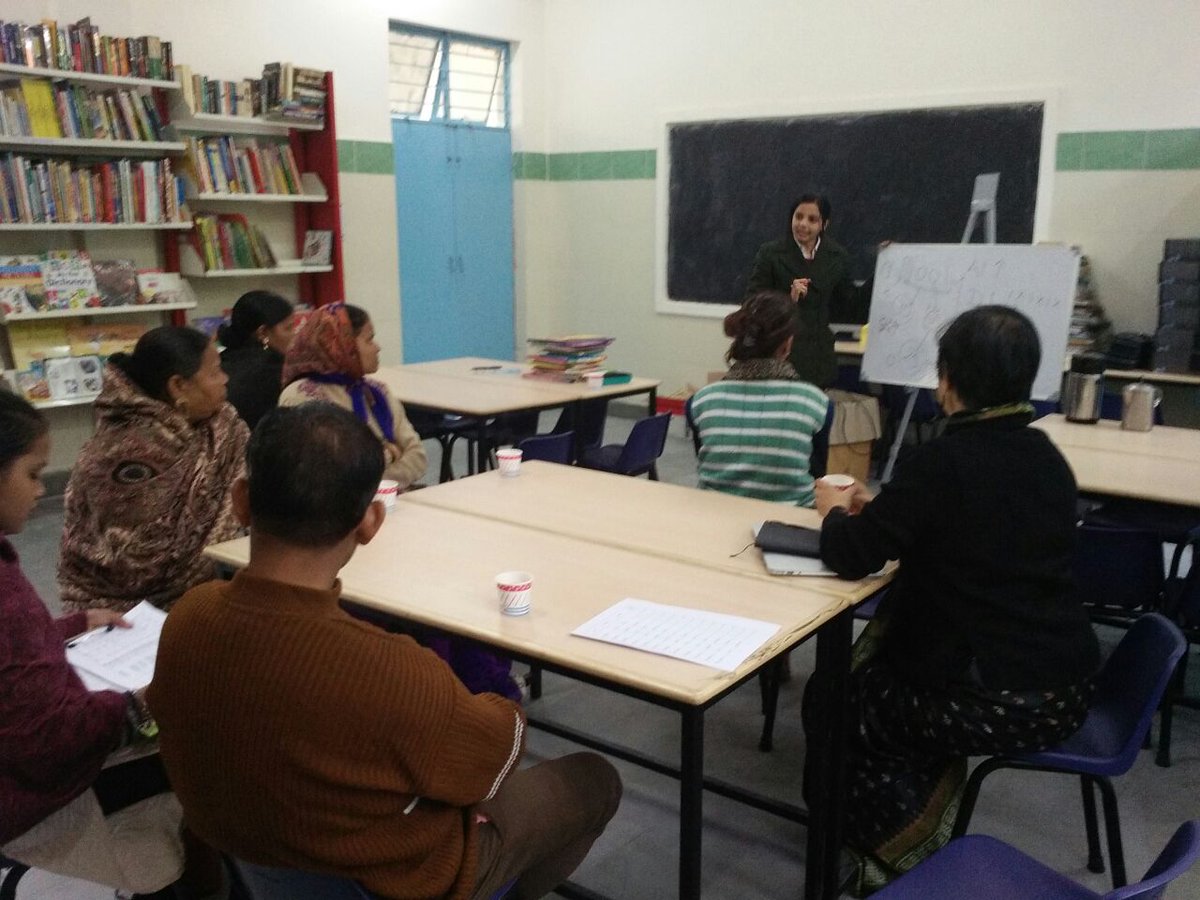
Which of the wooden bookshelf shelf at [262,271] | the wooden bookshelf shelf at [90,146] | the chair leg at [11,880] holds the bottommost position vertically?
the chair leg at [11,880]

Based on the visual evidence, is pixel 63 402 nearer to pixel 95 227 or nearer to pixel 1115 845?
pixel 95 227

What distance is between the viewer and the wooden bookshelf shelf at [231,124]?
5.41 meters

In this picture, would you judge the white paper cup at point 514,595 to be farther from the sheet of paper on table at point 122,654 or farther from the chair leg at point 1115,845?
the chair leg at point 1115,845

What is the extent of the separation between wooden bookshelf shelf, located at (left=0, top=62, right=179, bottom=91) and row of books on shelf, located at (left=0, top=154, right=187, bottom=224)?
374 millimetres

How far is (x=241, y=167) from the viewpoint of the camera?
18.6ft

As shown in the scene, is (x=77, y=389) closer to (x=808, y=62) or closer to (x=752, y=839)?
(x=752, y=839)

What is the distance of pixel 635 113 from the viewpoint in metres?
7.27

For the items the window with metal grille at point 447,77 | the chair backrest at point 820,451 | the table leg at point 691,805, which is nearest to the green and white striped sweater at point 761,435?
the chair backrest at point 820,451

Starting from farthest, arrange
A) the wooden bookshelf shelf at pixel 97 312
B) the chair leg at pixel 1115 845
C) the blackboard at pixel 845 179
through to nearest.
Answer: the blackboard at pixel 845 179, the wooden bookshelf shelf at pixel 97 312, the chair leg at pixel 1115 845

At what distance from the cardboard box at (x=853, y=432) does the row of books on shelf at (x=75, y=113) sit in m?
3.80

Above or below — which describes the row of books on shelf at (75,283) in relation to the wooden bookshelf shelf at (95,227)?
below

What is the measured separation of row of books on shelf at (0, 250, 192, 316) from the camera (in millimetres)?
4852

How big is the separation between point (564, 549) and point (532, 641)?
0.54m

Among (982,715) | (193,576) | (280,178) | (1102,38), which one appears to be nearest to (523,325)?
(280,178)
